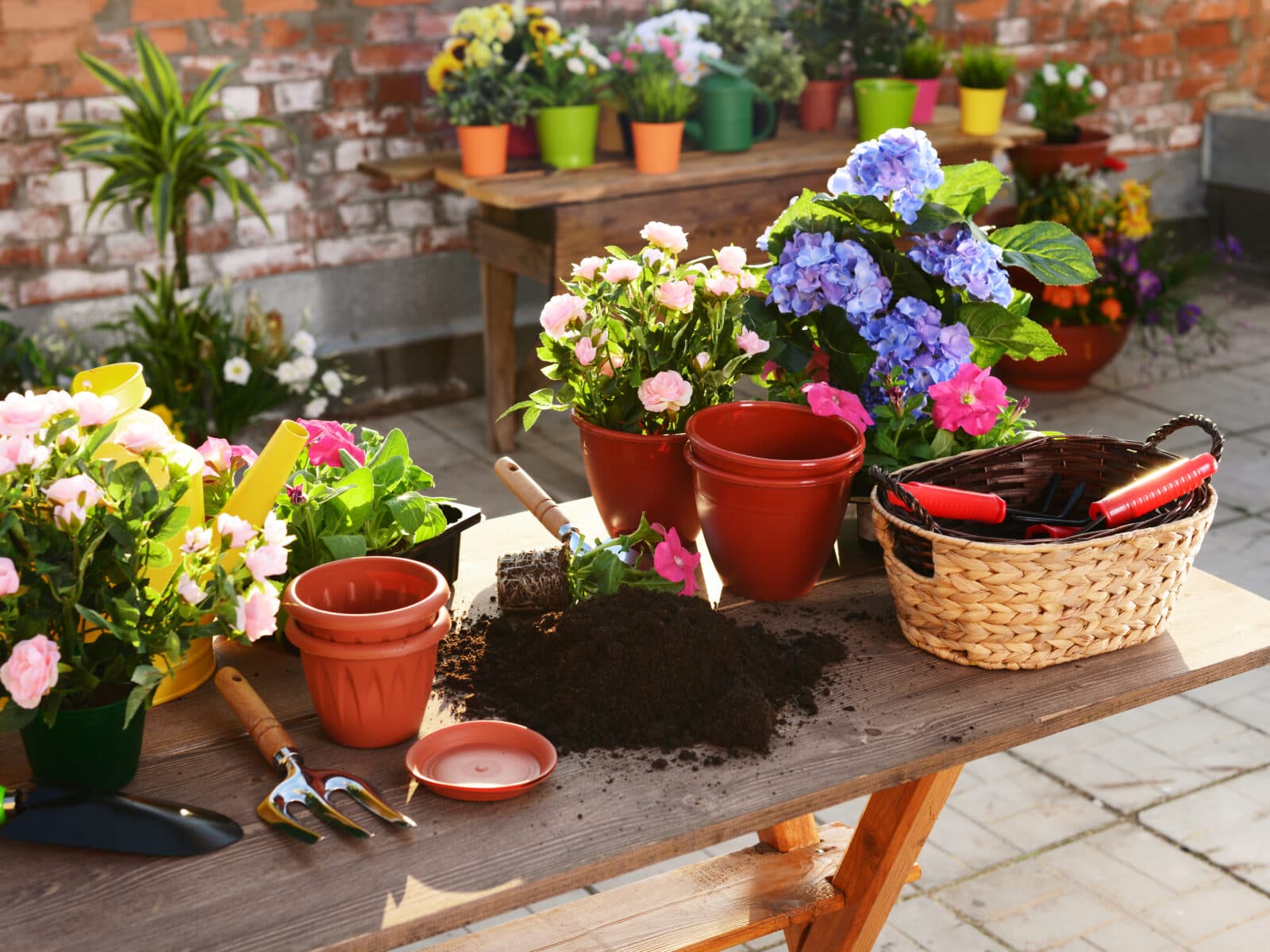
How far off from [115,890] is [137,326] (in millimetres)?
3043

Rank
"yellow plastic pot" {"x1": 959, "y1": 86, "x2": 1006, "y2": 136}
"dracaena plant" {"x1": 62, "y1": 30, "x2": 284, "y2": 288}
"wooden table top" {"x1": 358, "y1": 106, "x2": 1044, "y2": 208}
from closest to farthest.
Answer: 1. "dracaena plant" {"x1": 62, "y1": 30, "x2": 284, "y2": 288}
2. "wooden table top" {"x1": 358, "y1": 106, "x2": 1044, "y2": 208}
3. "yellow plastic pot" {"x1": 959, "y1": 86, "x2": 1006, "y2": 136}

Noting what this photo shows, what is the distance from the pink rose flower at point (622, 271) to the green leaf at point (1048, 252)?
0.40 m

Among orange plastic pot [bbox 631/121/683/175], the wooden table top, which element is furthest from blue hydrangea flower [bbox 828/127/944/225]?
orange plastic pot [bbox 631/121/683/175]

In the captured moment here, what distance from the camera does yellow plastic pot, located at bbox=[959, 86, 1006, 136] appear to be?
168 inches

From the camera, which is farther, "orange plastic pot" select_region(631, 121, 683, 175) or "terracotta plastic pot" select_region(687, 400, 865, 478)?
"orange plastic pot" select_region(631, 121, 683, 175)

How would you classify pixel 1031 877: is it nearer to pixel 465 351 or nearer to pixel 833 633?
pixel 833 633

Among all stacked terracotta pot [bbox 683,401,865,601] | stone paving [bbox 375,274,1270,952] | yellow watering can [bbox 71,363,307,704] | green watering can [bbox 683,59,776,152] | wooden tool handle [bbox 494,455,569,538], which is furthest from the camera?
green watering can [bbox 683,59,776,152]

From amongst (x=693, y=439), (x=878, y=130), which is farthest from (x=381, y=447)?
(x=878, y=130)

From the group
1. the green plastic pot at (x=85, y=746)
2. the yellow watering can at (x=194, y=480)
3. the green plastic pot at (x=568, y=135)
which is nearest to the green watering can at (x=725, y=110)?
the green plastic pot at (x=568, y=135)

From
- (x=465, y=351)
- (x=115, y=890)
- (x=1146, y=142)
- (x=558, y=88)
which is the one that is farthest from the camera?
(x=1146, y=142)

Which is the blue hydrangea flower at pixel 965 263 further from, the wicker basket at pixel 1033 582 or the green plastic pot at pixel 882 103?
the green plastic pot at pixel 882 103

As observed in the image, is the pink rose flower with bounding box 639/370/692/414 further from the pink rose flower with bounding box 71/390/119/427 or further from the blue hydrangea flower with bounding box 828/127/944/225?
the pink rose flower with bounding box 71/390/119/427

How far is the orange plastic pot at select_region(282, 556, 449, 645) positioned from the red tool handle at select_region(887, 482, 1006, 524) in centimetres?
45

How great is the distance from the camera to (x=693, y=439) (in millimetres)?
1432
